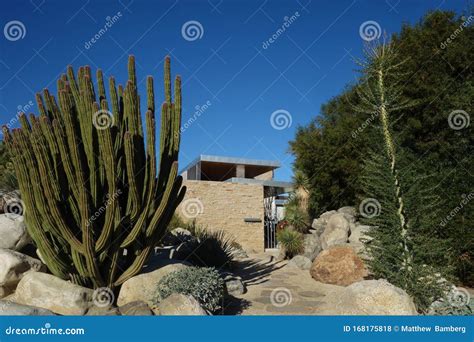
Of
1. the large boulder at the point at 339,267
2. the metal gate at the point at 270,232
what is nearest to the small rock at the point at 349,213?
the metal gate at the point at 270,232

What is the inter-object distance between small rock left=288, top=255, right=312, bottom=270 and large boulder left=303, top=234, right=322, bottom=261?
85 centimetres

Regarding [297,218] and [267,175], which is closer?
[297,218]

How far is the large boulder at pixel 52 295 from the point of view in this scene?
18.6 ft

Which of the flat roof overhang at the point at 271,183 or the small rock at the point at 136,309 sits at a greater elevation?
the flat roof overhang at the point at 271,183

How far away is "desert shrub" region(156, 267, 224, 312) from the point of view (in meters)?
5.76

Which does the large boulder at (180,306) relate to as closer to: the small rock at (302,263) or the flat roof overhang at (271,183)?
the small rock at (302,263)

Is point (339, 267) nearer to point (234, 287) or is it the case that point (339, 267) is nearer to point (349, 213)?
point (234, 287)

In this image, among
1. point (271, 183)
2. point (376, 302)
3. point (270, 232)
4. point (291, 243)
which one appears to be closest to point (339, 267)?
point (291, 243)

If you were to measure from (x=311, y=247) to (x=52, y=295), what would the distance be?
854cm

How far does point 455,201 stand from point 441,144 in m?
4.09

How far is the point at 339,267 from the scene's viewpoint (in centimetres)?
892

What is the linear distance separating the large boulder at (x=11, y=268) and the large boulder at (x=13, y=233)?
1.41 feet

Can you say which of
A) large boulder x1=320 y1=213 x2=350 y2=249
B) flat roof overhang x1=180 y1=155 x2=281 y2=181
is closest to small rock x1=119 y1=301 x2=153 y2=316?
large boulder x1=320 y1=213 x2=350 y2=249

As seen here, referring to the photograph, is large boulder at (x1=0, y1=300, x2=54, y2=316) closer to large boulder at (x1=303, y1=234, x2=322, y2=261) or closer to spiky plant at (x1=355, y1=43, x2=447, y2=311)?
spiky plant at (x1=355, y1=43, x2=447, y2=311)
